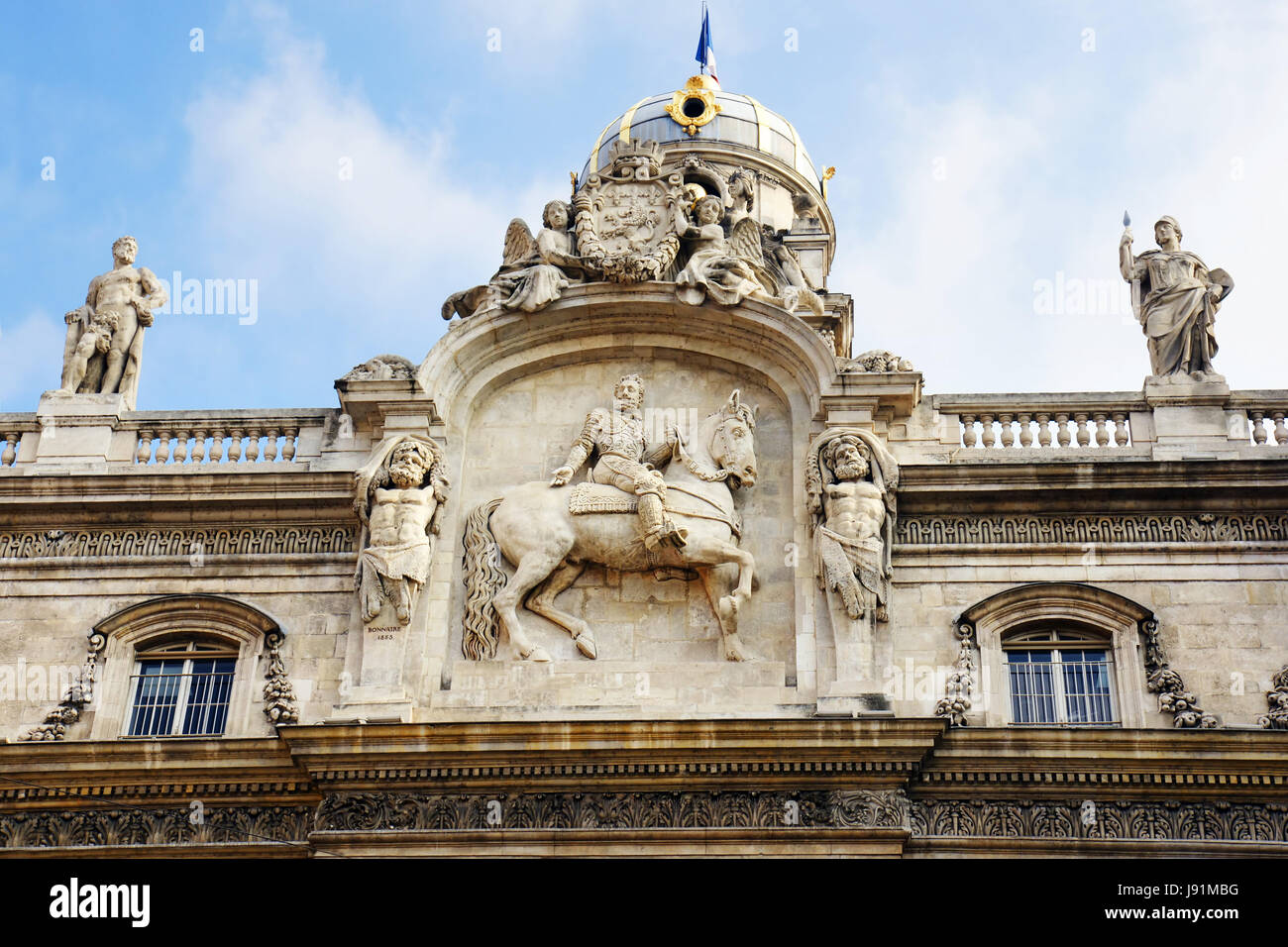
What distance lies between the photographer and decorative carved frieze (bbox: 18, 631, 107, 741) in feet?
60.2

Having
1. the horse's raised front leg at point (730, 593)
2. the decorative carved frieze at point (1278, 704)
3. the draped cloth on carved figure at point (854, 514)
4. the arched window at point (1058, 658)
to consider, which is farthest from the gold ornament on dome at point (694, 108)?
the decorative carved frieze at point (1278, 704)

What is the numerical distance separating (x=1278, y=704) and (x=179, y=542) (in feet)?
34.7

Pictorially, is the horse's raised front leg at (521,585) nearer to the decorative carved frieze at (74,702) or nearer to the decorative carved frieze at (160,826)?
the decorative carved frieze at (160,826)

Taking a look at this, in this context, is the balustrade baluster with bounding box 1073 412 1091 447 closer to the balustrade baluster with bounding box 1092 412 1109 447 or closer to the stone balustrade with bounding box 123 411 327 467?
the balustrade baluster with bounding box 1092 412 1109 447

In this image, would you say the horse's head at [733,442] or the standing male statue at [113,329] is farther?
the standing male statue at [113,329]

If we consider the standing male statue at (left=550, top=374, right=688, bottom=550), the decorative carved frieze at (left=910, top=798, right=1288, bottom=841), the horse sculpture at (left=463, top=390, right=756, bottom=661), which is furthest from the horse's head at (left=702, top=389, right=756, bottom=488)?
the decorative carved frieze at (left=910, top=798, right=1288, bottom=841)

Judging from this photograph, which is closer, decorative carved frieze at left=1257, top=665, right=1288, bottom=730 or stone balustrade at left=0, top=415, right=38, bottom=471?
decorative carved frieze at left=1257, top=665, right=1288, bottom=730

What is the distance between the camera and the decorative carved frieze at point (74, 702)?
18344mm

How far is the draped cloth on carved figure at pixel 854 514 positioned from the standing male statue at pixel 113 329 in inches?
296

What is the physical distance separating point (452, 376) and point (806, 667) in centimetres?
488

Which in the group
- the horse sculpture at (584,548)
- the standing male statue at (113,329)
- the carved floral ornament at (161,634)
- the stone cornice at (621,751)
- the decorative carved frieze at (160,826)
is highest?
the standing male statue at (113,329)

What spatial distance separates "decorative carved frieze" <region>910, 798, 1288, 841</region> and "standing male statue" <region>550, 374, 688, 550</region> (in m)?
3.55

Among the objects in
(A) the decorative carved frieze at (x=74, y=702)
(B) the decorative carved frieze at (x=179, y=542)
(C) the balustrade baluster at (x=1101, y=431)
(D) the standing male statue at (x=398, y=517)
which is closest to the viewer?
(A) the decorative carved frieze at (x=74, y=702)
